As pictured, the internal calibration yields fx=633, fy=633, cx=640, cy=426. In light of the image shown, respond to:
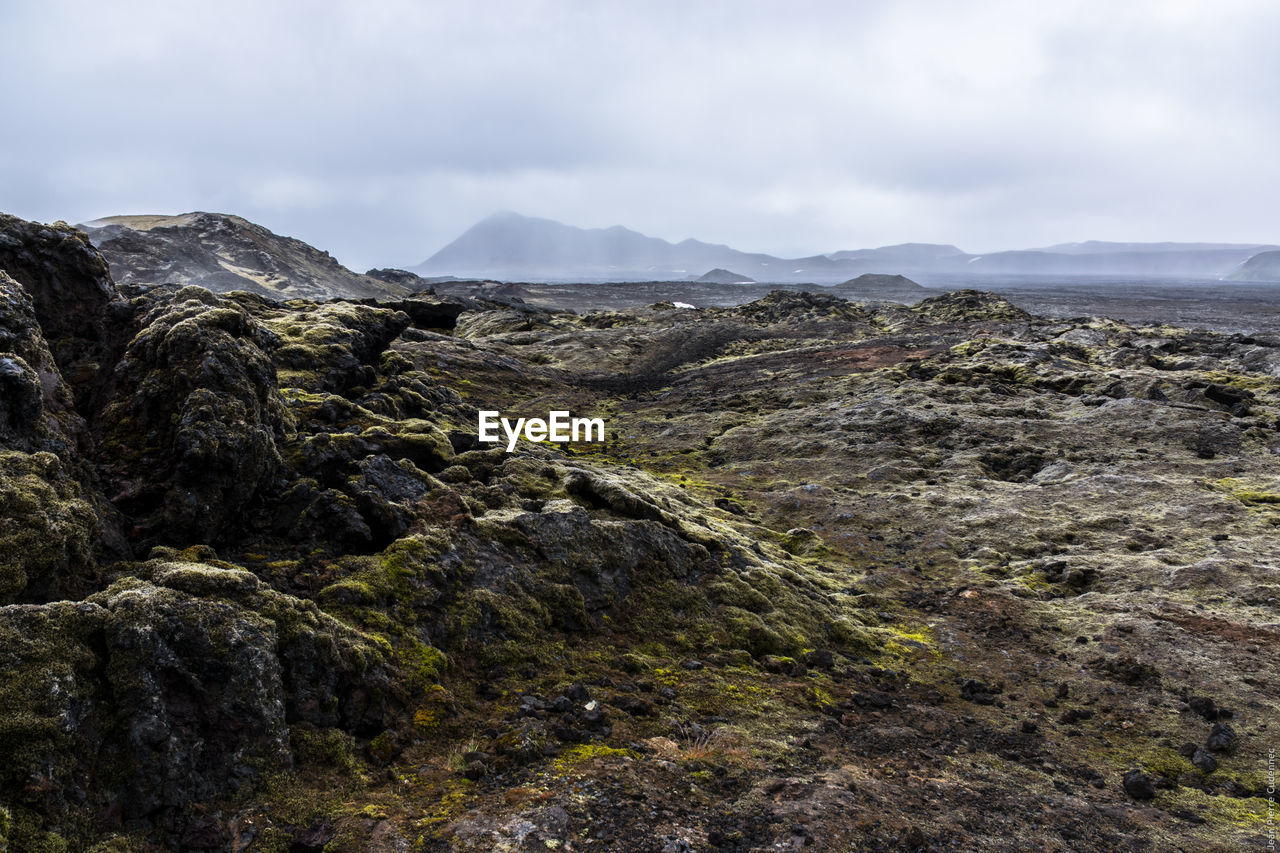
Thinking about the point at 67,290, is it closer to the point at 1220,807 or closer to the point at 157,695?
the point at 157,695

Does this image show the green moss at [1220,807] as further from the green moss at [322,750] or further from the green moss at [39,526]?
the green moss at [39,526]

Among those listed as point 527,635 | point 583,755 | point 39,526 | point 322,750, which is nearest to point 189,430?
point 39,526

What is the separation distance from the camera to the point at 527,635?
17.2 metres

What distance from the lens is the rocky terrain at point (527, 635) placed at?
10195mm

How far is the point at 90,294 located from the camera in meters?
21.7

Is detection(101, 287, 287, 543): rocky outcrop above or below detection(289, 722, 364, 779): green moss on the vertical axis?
above

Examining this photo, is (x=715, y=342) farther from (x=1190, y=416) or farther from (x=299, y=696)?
(x=299, y=696)

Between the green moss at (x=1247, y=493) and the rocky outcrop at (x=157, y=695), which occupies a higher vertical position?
the rocky outcrop at (x=157, y=695)

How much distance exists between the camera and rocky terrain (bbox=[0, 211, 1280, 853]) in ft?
33.4

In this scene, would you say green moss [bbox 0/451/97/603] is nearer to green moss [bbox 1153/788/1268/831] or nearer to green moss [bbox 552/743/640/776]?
green moss [bbox 552/743/640/776]

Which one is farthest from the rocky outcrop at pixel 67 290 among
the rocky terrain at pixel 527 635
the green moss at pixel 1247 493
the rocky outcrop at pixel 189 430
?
the green moss at pixel 1247 493

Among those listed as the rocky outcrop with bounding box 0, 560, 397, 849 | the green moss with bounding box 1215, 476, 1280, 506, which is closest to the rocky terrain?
the rocky outcrop with bounding box 0, 560, 397, 849

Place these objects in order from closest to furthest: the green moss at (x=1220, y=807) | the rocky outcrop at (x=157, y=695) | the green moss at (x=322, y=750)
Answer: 1. the rocky outcrop at (x=157, y=695)
2. the green moss at (x=322, y=750)
3. the green moss at (x=1220, y=807)

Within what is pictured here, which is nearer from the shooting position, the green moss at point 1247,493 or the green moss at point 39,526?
the green moss at point 39,526
